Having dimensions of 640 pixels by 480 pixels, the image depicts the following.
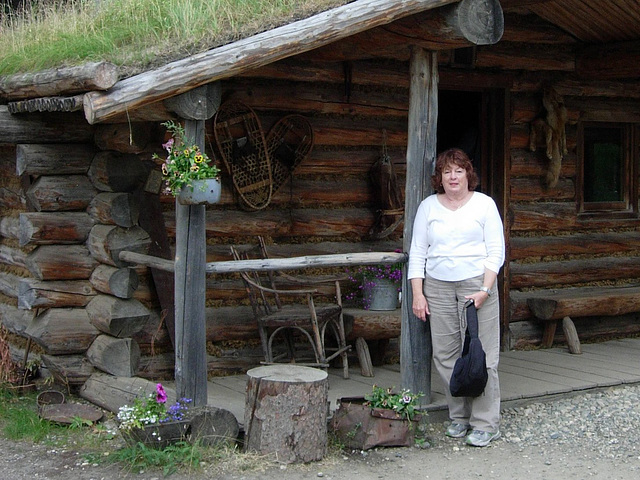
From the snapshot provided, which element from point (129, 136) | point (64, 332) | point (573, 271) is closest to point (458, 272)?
point (129, 136)

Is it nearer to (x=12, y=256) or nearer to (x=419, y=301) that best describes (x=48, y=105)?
(x=12, y=256)

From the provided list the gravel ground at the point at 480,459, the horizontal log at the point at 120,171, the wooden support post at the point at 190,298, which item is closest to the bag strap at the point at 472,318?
the gravel ground at the point at 480,459

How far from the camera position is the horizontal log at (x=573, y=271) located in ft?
29.1

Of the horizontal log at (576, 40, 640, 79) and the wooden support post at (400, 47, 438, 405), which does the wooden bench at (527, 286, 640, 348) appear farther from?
the wooden support post at (400, 47, 438, 405)

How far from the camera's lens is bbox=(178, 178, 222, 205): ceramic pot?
17.8 ft

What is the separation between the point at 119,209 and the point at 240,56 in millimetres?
1850

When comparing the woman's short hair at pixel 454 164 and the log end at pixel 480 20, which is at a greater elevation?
the log end at pixel 480 20

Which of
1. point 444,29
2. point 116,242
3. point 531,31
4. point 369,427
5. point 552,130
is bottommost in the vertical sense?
point 369,427

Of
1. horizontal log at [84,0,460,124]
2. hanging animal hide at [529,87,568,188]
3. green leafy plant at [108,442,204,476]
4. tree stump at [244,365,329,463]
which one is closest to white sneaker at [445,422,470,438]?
tree stump at [244,365,329,463]

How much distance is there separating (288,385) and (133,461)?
1.00 metres

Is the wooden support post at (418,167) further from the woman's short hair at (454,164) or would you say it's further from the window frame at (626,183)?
the window frame at (626,183)

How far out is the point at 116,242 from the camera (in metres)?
6.71

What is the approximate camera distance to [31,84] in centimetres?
638

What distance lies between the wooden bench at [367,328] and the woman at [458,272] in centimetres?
121
